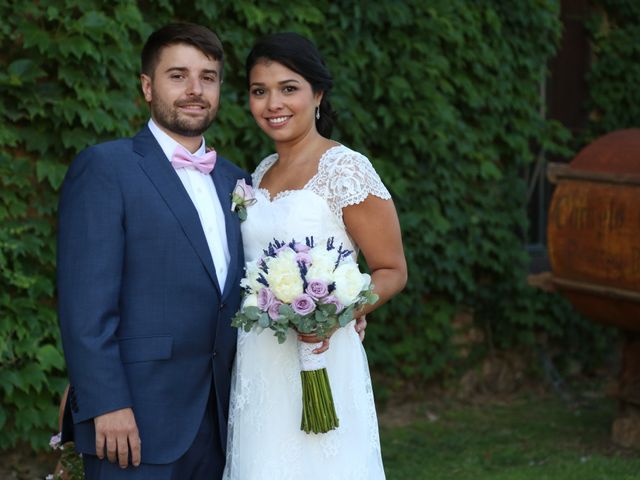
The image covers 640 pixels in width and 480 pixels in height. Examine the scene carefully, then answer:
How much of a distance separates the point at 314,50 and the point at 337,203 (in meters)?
0.57

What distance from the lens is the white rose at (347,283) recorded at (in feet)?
10.3

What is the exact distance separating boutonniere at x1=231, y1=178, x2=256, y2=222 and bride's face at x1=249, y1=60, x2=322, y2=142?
0.24 metres

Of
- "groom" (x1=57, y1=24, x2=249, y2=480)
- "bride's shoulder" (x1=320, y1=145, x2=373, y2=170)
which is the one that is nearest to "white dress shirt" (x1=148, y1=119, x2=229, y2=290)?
"groom" (x1=57, y1=24, x2=249, y2=480)

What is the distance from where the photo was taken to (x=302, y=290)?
3123 millimetres

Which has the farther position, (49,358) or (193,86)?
(49,358)

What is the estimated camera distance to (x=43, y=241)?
506 cm

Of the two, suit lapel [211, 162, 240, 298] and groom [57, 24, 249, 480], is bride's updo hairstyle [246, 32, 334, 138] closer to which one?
groom [57, 24, 249, 480]

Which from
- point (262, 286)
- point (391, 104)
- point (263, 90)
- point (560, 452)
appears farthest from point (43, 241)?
point (560, 452)

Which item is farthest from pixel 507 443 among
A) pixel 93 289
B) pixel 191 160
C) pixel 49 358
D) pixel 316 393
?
pixel 93 289

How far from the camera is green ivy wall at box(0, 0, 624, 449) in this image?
16.4 feet

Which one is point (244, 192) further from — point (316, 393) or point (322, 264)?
point (316, 393)

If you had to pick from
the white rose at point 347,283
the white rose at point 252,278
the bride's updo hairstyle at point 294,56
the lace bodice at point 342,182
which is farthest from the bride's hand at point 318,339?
the bride's updo hairstyle at point 294,56

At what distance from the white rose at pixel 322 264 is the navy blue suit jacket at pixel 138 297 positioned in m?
0.34

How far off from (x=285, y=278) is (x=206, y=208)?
464 millimetres
